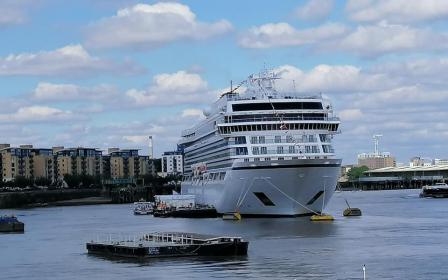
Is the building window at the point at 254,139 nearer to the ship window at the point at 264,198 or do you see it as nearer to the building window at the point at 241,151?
the building window at the point at 241,151

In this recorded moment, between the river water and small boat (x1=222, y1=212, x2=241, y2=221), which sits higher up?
small boat (x1=222, y1=212, x2=241, y2=221)

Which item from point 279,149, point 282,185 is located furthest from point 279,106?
point 282,185

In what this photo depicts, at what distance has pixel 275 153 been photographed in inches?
3915

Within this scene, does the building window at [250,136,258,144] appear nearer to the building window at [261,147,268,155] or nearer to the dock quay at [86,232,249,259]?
the building window at [261,147,268,155]

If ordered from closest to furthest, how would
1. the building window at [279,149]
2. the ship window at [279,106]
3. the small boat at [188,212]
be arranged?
the building window at [279,149]
the ship window at [279,106]
the small boat at [188,212]

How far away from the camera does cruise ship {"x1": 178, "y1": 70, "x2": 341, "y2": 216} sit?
96.1 m

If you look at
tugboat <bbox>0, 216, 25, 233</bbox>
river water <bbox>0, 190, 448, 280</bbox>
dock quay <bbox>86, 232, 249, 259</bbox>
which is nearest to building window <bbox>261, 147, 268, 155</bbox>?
river water <bbox>0, 190, 448, 280</bbox>

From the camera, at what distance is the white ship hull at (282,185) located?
95.2 m

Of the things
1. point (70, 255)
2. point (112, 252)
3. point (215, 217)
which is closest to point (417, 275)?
point (112, 252)

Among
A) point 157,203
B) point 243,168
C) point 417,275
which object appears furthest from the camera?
point 157,203

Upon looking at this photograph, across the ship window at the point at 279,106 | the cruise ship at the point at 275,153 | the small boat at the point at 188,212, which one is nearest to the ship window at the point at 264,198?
the cruise ship at the point at 275,153

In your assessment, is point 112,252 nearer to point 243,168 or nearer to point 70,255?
point 70,255

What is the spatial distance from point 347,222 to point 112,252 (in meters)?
37.9

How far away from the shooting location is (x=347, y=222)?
98438mm
